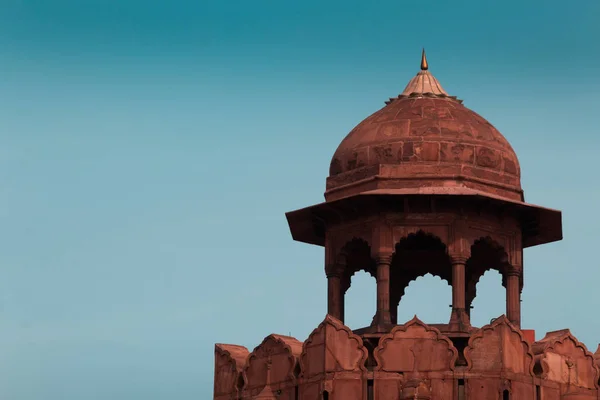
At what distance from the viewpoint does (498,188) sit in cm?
6425

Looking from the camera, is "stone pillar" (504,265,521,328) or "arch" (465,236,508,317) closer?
"stone pillar" (504,265,521,328)

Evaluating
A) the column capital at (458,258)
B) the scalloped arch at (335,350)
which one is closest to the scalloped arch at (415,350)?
the scalloped arch at (335,350)

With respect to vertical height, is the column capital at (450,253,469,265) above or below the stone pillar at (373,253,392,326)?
above

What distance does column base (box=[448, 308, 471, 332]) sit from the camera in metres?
62.9

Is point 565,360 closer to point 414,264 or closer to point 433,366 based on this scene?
point 433,366

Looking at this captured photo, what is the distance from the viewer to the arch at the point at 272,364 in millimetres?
62750

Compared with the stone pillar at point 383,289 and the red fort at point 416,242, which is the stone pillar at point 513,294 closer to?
the red fort at point 416,242

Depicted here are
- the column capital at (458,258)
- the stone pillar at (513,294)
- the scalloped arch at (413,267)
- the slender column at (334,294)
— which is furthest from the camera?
the scalloped arch at (413,267)

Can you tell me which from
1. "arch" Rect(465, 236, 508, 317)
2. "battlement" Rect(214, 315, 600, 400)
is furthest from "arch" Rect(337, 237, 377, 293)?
"battlement" Rect(214, 315, 600, 400)

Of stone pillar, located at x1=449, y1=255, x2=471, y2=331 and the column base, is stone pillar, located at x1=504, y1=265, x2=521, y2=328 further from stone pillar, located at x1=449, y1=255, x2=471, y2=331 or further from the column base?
the column base

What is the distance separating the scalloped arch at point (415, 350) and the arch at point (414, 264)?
5.69m

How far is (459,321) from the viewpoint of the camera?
62969 mm

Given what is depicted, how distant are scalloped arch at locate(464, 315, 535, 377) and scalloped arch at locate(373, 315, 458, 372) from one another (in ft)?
1.41

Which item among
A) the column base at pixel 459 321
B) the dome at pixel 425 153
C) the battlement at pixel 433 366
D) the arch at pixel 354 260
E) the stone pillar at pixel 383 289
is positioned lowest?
the battlement at pixel 433 366
